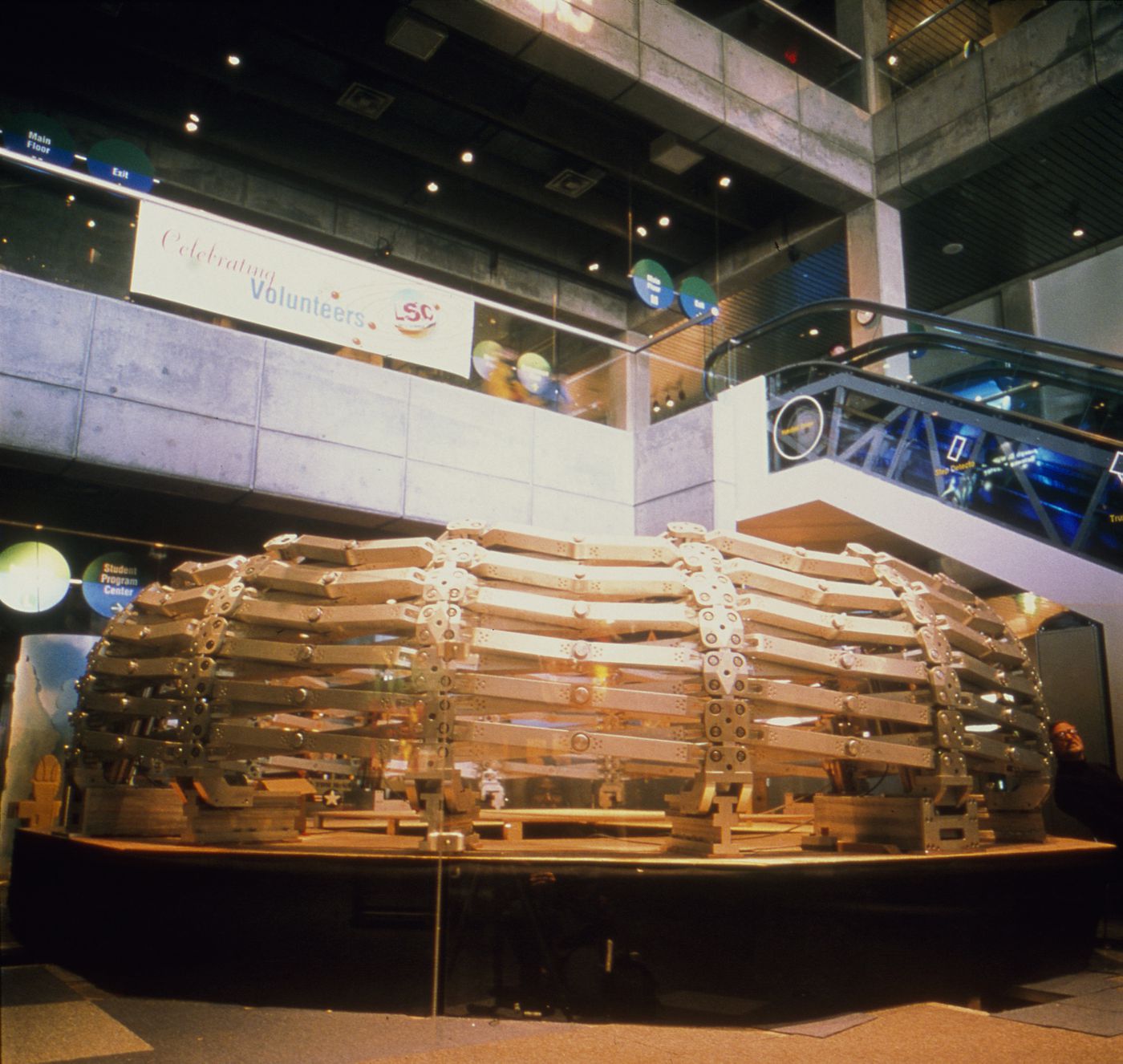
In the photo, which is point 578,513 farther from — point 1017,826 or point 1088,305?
point 1017,826

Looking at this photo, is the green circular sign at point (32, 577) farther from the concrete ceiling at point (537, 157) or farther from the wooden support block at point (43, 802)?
the concrete ceiling at point (537, 157)

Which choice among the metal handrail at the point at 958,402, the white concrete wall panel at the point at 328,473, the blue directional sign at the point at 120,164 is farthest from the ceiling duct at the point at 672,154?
the blue directional sign at the point at 120,164

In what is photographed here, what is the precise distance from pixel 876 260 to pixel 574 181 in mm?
5017

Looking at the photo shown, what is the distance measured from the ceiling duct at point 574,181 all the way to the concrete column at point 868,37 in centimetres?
454

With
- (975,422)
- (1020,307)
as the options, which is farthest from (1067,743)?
(1020,307)

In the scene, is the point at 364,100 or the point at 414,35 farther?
the point at 364,100

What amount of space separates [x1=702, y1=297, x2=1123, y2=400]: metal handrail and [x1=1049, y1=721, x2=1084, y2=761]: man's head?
4.06m

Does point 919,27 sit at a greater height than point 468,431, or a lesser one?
greater

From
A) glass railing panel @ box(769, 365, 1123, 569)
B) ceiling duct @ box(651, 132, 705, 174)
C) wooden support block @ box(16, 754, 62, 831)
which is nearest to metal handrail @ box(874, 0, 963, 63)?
ceiling duct @ box(651, 132, 705, 174)

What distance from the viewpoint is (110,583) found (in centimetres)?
770

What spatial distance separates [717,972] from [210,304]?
27.2ft

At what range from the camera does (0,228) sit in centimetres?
852

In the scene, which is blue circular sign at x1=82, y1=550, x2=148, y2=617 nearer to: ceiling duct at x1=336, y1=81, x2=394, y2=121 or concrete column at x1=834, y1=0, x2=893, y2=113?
ceiling duct at x1=336, y1=81, x2=394, y2=121

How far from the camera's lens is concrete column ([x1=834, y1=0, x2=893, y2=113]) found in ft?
51.8
